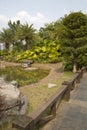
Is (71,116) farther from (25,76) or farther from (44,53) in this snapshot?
(44,53)

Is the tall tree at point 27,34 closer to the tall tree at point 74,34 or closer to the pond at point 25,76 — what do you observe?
the pond at point 25,76

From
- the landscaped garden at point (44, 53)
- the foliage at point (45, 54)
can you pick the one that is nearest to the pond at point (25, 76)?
the landscaped garden at point (44, 53)

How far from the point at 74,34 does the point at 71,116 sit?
34.3 ft

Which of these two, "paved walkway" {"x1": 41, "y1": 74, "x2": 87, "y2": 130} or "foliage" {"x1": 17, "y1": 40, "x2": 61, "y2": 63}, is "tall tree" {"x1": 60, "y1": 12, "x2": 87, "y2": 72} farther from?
"paved walkway" {"x1": 41, "y1": 74, "x2": 87, "y2": 130}

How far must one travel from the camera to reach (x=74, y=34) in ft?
50.9

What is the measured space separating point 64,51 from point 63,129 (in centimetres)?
1140

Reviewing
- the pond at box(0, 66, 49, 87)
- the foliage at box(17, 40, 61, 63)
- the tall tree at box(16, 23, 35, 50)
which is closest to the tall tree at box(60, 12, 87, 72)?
the pond at box(0, 66, 49, 87)

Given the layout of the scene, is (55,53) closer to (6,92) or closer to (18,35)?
(18,35)

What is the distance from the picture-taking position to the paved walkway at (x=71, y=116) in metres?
5.20

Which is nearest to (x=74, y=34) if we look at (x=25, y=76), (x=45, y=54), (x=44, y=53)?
(x=25, y=76)

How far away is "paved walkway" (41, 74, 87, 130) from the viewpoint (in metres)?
5.20

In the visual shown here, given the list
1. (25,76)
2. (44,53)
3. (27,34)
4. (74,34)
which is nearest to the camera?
(74,34)

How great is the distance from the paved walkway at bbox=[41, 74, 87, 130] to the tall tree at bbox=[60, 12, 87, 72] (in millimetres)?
7995

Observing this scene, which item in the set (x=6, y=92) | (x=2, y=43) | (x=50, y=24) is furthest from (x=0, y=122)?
(x=50, y=24)
